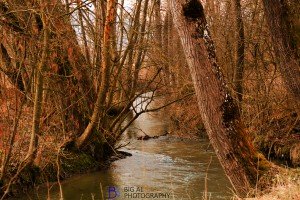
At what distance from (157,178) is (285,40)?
15.8ft

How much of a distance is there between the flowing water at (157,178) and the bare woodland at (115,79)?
0.68 metres

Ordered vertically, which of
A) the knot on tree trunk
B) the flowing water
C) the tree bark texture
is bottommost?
the flowing water

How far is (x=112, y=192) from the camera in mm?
9164

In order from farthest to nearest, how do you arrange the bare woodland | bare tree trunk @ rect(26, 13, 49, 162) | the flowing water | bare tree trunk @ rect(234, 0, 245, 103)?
bare tree trunk @ rect(234, 0, 245, 103)
the flowing water
bare tree trunk @ rect(26, 13, 49, 162)
the bare woodland

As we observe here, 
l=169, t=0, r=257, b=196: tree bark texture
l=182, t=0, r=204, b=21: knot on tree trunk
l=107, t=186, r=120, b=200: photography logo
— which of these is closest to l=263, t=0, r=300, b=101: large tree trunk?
l=169, t=0, r=257, b=196: tree bark texture

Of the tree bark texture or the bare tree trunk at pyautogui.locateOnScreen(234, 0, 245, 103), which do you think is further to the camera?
the bare tree trunk at pyautogui.locateOnScreen(234, 0, 245, 103)

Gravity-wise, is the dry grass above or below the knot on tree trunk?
below

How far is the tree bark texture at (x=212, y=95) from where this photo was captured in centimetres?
534

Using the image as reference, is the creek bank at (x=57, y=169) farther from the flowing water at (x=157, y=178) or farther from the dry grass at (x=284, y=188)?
the dry grass at (x=284, y=188)

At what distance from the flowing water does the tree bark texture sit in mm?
1377

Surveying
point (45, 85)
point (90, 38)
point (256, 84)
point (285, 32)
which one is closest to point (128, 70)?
point (90, 38)

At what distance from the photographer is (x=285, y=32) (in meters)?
6.41

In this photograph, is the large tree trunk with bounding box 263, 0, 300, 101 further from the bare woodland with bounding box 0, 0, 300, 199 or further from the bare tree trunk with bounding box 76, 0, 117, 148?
the bare tree trunk with bounding box 76, 0, 117, 148

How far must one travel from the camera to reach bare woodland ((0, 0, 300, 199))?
5477mm
